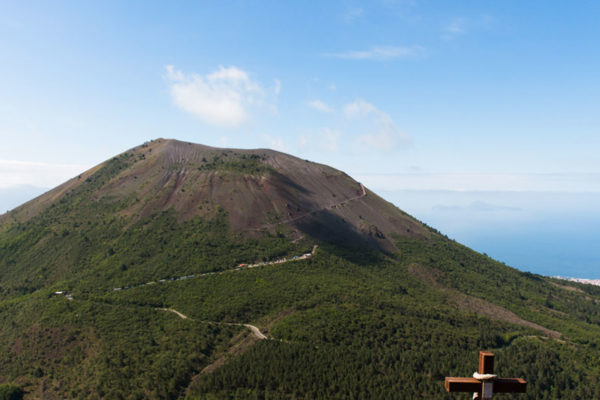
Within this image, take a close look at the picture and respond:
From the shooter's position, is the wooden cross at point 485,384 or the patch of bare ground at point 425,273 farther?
the patch of bare ground at point 425,273

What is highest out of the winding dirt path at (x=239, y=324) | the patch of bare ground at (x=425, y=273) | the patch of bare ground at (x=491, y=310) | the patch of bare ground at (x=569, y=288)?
the patch of bare ground at (x=425, y=273)

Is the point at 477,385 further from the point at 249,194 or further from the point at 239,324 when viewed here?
the point at 249,194

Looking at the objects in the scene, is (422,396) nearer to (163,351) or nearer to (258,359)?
(258,359)

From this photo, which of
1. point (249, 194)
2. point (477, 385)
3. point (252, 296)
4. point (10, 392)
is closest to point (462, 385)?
point (477, 385)

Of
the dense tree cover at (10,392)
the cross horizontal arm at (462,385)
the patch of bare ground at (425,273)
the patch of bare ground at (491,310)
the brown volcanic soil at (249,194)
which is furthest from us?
the brown volcanic soil at (249,194)

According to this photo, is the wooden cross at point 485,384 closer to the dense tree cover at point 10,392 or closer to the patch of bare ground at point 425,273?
the dense tree cover at point 10,392

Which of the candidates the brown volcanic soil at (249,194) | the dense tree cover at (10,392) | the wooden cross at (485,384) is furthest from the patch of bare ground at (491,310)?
the dense tree cover at (10,392)

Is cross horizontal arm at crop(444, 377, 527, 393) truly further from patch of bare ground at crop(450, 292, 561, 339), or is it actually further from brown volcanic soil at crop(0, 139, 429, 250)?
brown volcanic soil at crop(0, 139, 429, 250)

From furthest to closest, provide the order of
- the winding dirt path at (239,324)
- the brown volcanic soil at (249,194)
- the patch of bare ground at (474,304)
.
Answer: the brown volcanic soil at (249,194)
the patch of bare ground at (474,304)
the winding dirt path at (239,324)
